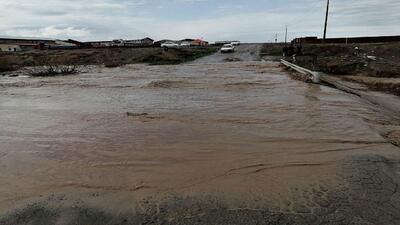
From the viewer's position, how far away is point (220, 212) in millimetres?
5246

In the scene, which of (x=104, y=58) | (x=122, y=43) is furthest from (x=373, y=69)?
(x=122, y=43)

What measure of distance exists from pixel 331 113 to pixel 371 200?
6.76m

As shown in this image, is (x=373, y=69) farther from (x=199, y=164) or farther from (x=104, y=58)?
(x=104, y=58)

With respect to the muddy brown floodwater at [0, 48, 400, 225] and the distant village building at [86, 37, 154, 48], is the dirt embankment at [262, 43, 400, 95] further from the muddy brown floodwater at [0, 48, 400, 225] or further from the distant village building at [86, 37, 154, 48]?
the distant village building at [86, 37, 154, 48]

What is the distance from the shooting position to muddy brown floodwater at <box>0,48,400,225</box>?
5309 mm

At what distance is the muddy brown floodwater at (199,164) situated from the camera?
5309 mm

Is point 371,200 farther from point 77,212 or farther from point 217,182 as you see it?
point 77,212

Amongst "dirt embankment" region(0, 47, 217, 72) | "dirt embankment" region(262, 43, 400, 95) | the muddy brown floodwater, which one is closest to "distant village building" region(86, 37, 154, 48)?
"dirt embankment" region(0, 47, 217, 72)

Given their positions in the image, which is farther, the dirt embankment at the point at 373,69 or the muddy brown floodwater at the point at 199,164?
the dirt embankment at the point at 373,69

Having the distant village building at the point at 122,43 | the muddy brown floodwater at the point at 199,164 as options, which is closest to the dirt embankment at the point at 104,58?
the muddy brown floodwater at the point at 199,164

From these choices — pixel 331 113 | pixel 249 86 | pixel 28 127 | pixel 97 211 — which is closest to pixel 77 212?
pixel 97 211

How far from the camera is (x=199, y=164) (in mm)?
7391

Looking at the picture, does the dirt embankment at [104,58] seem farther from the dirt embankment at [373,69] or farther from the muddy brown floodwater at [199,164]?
the muddy brown floodwater at [199,164]

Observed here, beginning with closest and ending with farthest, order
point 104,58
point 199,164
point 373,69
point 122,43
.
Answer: point 199,164 → point 373,69 → point 104,58 → point 122,43
